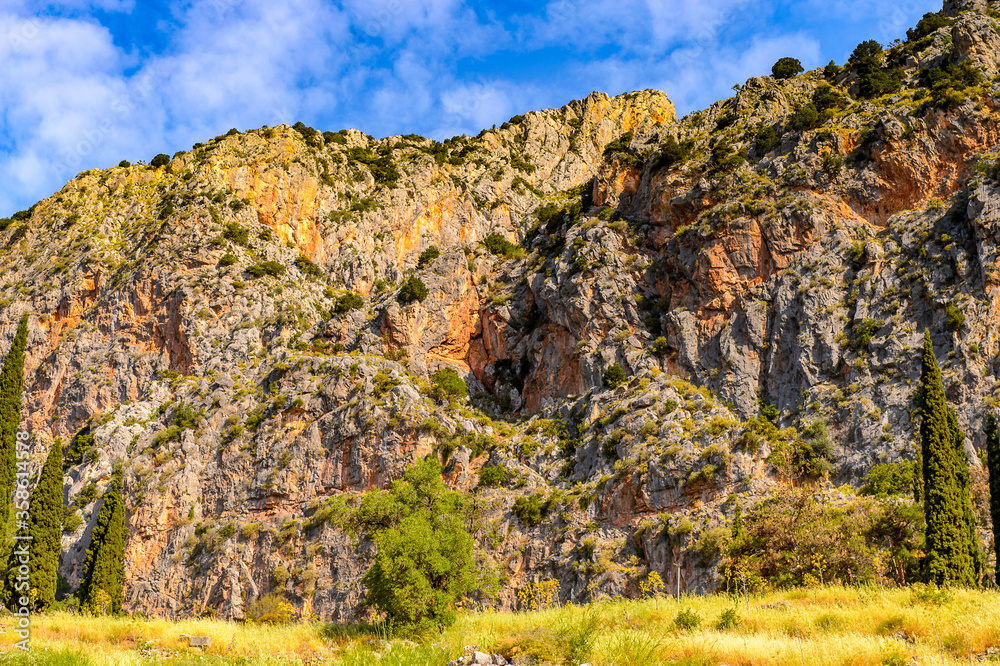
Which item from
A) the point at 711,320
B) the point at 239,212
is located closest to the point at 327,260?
the point at 239,212

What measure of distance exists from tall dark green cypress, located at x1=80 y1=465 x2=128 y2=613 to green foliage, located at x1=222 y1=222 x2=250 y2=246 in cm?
3713

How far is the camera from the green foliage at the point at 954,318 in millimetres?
45719

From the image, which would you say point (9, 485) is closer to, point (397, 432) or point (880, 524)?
point (397, 432)

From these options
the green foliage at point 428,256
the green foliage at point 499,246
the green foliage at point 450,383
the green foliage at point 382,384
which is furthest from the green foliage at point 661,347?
the green foliage at point 428,256

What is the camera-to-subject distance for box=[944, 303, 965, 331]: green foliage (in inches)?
1800

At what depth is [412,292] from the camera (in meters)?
69.2

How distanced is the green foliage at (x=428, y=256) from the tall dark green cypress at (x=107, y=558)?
43100 millimetres

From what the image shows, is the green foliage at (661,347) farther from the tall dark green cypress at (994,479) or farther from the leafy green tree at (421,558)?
the leafy green tree at (421,558)

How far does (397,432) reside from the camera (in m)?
56.3

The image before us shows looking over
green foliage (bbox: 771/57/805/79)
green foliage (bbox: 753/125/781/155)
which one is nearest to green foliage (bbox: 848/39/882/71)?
green foliage (bbox: 771/57/805/79)

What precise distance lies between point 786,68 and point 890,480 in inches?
2171

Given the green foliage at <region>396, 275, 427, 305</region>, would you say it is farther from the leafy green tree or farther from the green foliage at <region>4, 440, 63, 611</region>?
the leafy green tree

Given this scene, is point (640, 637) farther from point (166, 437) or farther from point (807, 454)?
point (166, 437)

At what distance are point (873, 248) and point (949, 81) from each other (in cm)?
1810
